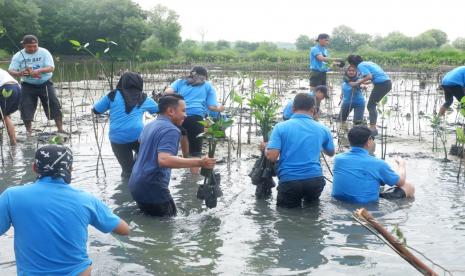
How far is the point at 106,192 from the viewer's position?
22.0 ft

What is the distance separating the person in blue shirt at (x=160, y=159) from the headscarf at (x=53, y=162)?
5.52ft

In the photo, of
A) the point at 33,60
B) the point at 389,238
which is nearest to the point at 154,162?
the point at 389,238

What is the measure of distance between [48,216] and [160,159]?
6.00 feet

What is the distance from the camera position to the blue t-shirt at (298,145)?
5.85m

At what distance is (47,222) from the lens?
324cm

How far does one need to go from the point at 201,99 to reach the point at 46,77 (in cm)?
321

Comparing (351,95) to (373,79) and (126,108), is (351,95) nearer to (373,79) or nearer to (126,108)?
(373,79)

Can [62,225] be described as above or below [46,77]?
below

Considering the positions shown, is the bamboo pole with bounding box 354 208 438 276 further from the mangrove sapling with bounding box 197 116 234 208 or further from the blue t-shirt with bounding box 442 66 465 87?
the blue t-shirt with bounding box 442 66 465 87

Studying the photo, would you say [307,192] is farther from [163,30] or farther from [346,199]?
[163,30]

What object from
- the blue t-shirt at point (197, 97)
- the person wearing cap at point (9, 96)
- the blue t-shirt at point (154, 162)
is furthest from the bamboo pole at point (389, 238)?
the person wearing cap at point (9, 96)

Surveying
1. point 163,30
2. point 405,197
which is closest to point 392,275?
point 405,197

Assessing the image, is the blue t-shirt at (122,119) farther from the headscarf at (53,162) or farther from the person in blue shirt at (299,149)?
the headscarf at (53,162)

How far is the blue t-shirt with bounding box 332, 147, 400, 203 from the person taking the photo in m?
5.95
